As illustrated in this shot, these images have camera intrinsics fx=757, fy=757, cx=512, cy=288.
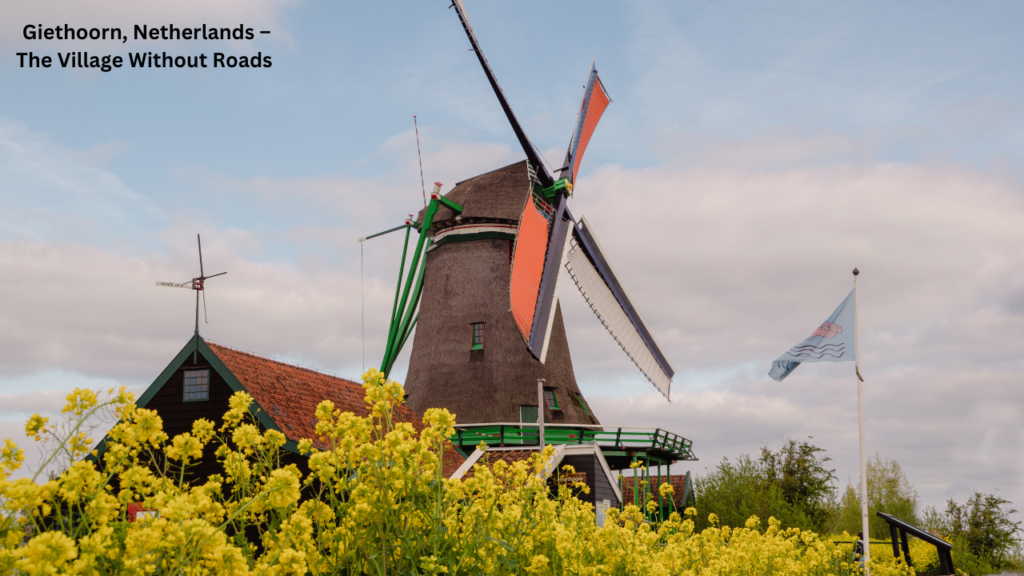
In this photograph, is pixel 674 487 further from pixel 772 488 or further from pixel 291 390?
pixel 291 390

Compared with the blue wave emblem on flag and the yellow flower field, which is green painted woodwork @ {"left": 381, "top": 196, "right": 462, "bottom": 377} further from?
the yellow flower field

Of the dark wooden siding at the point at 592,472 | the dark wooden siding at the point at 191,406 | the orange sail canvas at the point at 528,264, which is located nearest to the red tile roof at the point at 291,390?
the dark wooden siding at the point at 191,406

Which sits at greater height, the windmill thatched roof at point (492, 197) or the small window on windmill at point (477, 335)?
the windmill thatched roof at point (492, 197)

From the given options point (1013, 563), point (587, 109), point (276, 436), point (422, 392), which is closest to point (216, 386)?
point (422, 392)

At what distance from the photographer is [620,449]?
23688 millimetres

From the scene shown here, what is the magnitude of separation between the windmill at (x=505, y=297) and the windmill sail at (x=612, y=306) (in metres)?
0.04

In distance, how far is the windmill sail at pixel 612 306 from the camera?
94.2 ft

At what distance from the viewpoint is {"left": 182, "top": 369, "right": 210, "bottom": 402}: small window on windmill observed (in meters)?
16.1

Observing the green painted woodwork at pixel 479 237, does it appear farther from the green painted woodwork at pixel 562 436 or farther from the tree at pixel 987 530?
the tree at pixel 987 530

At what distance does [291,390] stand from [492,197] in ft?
39.0

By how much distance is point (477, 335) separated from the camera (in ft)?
85.4

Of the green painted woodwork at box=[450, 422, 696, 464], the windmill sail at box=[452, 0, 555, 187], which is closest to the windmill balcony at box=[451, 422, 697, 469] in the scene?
the green painted woodwork at box=[450, 422, 696, 464]

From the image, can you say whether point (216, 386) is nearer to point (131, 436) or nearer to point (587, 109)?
point (131, 436)

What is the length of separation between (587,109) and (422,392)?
1316 centimetres
